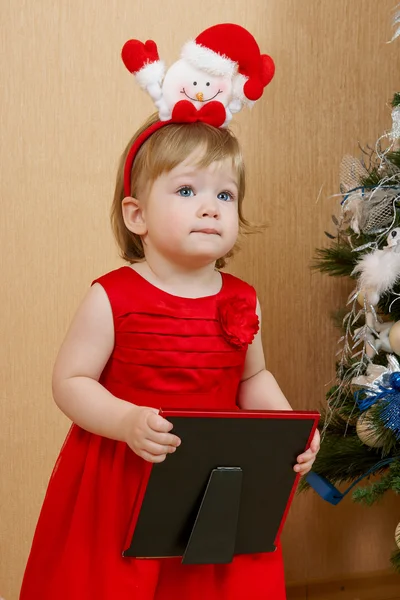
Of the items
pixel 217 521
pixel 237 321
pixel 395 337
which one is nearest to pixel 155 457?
pixel 217 521

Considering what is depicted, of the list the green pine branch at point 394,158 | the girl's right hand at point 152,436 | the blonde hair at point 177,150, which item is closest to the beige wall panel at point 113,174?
the green pine branch at point 394,158

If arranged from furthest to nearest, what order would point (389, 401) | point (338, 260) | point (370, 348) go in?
point (338, 260) < point (370, 348) < point (389, 401)

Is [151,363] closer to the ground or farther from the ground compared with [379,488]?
farther from the ground

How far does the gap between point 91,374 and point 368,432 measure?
524mm

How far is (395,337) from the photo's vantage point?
1322 millimetres

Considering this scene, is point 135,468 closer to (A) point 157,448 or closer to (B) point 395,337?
(A) point 157,448

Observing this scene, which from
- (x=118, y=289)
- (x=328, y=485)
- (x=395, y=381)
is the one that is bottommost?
(x=328, y=485)

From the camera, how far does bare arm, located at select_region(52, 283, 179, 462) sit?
0.99 m

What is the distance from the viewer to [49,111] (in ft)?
5.25

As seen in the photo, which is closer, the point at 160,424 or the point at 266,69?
the point at 160,424

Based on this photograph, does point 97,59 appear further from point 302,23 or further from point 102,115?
point 302,23

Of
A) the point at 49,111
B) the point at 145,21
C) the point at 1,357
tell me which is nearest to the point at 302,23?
the point at 145,21

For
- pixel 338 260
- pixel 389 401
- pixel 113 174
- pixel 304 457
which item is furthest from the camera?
pixel 113 174

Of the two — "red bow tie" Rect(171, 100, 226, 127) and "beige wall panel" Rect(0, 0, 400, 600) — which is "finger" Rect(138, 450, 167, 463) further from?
"beige wall panel" Rect(0, 0, 400, 600)
